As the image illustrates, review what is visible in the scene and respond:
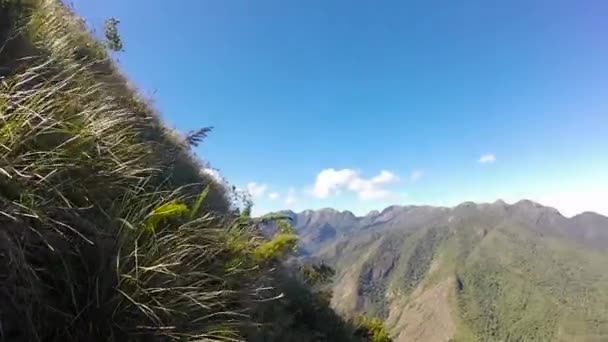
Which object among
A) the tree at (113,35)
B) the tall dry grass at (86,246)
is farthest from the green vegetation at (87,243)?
the tree at (113,35)

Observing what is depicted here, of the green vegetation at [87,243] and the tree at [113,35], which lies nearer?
the green vegetation at [87,243]

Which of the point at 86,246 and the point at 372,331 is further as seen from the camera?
the point at 372,331

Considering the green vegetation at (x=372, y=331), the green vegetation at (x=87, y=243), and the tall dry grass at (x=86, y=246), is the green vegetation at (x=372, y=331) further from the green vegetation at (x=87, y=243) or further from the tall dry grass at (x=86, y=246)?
the tall dry grass at (x=86, y=246)

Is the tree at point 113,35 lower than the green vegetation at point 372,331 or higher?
higher

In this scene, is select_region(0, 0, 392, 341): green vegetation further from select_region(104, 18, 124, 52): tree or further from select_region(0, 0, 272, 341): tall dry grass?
select_region(104, 18, 124, 52): tree

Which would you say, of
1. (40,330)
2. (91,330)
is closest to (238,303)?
(91,330)

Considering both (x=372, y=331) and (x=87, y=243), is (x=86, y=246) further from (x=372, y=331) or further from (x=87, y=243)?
(x=372, y=331)

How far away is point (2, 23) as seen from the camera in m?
3.97

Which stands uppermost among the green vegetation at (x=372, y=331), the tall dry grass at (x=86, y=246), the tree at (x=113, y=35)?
the tree at (x=113, y=35)

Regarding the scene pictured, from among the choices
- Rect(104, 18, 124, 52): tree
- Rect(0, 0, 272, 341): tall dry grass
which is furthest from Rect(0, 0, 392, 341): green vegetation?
Rect(104, 18, 124, 52): tree

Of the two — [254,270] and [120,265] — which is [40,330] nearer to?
[120,265]

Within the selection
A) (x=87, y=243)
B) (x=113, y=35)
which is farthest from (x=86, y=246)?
(x=113, y=35)

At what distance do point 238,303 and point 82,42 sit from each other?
5.40 m

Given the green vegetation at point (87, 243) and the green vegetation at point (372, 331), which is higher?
the green vegetation at point (87, 243)
